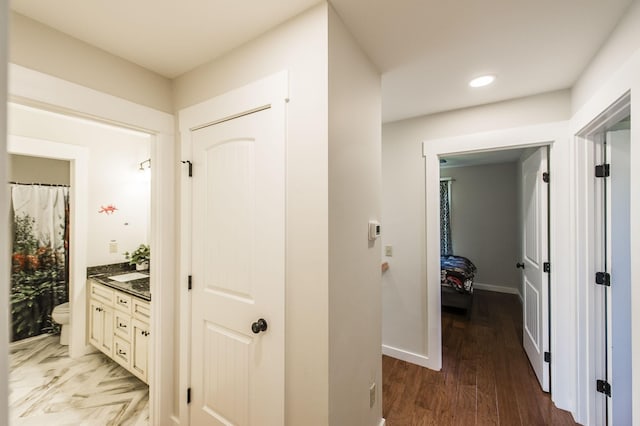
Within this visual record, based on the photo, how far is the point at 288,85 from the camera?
4.19ft

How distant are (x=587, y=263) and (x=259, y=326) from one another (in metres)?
2.14

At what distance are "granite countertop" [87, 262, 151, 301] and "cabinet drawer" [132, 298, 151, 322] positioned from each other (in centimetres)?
5

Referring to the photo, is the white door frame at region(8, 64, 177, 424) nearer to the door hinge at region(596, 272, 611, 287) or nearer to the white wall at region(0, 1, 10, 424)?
the white wall at region(0, 1, 10, 424)

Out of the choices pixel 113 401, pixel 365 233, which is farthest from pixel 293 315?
pixel 113 401

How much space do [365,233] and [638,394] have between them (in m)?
1.33

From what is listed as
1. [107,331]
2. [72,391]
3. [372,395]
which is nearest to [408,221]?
[372,395]

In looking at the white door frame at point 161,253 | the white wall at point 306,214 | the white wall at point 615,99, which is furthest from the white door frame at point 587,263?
the white door frame at point 161,253

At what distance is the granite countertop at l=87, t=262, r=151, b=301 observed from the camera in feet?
7.24

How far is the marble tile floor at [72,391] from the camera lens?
75.6 inches

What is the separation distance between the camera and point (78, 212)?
2820mm

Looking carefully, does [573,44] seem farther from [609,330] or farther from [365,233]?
[609,330]

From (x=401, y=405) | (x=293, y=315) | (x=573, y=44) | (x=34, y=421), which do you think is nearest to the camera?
(x=293, y=315)

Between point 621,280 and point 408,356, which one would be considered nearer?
point 621,280

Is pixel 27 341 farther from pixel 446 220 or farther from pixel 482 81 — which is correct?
pixel 446 220
